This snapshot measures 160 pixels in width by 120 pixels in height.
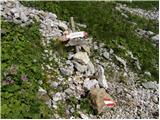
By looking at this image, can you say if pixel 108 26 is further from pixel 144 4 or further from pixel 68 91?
pixel 144 4

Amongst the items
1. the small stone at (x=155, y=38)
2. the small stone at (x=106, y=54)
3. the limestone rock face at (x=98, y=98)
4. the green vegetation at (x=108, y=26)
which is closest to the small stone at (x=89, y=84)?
the limestone rock face at (x=98, y=98)

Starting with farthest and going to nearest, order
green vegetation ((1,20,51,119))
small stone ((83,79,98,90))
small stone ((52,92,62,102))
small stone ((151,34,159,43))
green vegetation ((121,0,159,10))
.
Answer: green vegetation ((121,0,159,10)), small stone ((151,34,159,43)), small stone ((83,79,98,90)), small stone ((52,92,62,102)), green vegetation ((1,20,51,119))

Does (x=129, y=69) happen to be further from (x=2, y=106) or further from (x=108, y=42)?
(x=2, y=106)

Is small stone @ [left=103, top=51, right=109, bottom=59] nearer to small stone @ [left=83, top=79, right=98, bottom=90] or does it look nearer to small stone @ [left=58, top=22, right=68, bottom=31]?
small stone @ [left=58, top=22, right=68, bottom=31]

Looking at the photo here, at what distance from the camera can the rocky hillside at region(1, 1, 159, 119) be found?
1259 centimetres

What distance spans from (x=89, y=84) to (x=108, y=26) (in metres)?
4.89

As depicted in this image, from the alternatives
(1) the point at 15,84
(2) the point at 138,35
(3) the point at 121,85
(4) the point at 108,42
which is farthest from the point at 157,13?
(1) the point at 15,84

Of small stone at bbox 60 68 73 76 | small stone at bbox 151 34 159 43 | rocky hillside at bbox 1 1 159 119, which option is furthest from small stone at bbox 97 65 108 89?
small stone at bbox 151 34 159 43

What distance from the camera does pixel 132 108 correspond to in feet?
45.7

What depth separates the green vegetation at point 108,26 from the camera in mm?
17016

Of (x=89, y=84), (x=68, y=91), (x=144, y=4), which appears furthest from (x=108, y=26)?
(x=144, y=4)

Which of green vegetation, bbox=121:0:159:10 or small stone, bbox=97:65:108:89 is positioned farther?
green vegetation, bbox=121:0:159:10

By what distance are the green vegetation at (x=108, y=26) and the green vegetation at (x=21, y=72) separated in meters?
2.84

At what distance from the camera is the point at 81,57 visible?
14.8m
